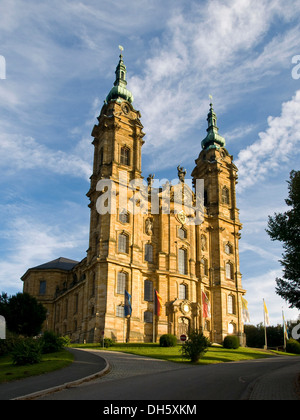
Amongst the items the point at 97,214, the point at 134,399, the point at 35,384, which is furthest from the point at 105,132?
the point at 134,399

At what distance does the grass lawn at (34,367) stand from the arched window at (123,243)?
74.4 feet

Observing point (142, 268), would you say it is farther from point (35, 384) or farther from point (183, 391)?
point (183, 391)

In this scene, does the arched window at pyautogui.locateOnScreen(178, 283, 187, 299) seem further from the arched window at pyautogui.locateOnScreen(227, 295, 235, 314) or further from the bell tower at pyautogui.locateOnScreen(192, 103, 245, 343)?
the arched window at pyautogui.locateOnScreen(227, 295, 235, 314)

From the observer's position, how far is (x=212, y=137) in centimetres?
7500

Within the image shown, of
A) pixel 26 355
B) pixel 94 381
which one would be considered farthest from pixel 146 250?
pixel 94 381

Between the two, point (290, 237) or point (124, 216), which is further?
point (124, 216)

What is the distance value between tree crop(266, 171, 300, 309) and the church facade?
102 feet

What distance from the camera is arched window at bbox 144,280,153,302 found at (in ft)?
186

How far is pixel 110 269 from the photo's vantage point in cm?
5194

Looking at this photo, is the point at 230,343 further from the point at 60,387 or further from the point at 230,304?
the point at 60,387

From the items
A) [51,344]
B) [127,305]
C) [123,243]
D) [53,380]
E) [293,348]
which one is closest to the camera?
[53,380]

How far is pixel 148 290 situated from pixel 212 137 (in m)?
31.0

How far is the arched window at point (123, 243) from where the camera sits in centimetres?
5481
